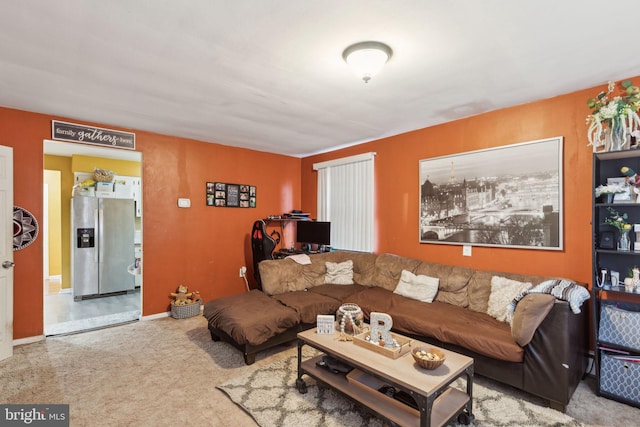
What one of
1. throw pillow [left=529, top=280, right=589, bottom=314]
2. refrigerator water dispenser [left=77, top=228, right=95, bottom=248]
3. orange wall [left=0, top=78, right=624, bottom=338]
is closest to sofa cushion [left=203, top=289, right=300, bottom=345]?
orange wall [left=0, top=78, right=624, bottom=338]

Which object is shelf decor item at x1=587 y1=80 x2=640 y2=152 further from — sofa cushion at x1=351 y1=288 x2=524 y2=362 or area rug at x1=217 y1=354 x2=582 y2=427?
area rug at x1=217 y1=354 x2=582 y2=427

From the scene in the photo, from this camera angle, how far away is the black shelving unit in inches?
89.5

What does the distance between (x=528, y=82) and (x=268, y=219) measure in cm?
395

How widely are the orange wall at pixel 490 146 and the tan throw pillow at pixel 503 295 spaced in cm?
40

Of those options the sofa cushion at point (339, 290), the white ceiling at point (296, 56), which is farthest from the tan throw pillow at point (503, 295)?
the white ceiling at point (296, 56)

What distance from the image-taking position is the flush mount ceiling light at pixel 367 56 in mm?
2037

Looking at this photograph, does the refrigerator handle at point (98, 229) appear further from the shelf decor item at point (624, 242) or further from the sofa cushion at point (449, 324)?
the shelf decor item at point (624, 242)

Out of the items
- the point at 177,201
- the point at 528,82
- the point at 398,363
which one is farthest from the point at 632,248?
the point at 177,201

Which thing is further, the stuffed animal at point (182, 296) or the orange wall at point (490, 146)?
the stuffed animal at point (182, 296)

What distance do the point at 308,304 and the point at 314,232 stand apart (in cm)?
191

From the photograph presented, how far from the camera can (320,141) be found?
4.67 metres

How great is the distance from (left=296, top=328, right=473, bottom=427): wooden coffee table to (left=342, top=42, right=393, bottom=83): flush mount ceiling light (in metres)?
1.96

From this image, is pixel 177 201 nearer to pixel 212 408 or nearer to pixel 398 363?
Answer: pixel 212 408

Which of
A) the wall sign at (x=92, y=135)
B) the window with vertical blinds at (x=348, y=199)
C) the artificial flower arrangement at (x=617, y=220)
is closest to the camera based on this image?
the artificial flower arrangement at (x=617, y=220)
